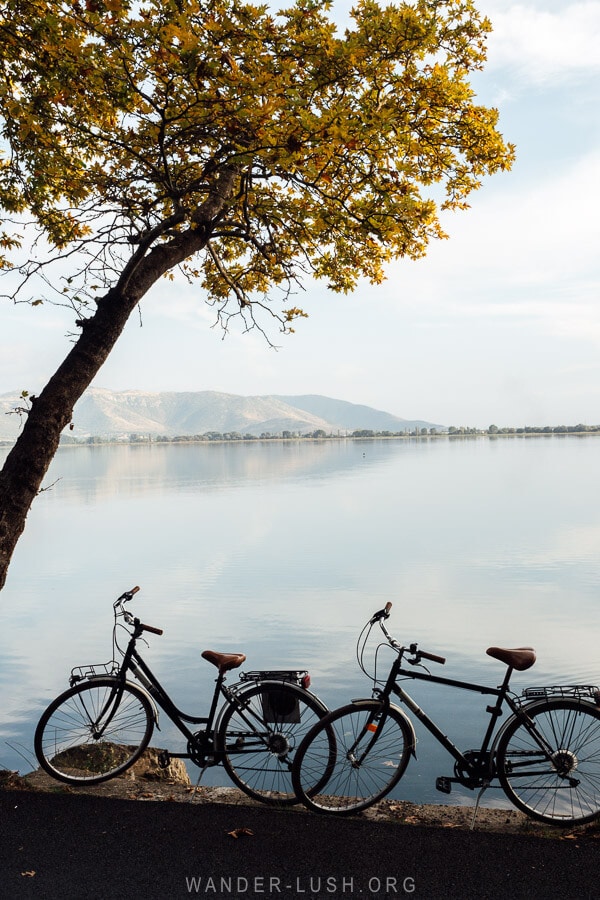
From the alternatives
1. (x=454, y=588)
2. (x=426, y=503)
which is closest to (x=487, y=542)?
(x=454, y=588)

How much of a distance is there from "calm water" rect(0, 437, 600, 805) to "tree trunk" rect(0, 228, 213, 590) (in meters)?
5.21

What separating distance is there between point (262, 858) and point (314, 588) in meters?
19.9

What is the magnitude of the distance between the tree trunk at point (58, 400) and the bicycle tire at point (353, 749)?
284cm

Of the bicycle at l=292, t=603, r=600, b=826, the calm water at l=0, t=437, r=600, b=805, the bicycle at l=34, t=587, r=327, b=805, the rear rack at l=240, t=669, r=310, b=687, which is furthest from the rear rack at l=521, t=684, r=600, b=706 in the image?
the calm water at l=0, t=437, r=600, b=805

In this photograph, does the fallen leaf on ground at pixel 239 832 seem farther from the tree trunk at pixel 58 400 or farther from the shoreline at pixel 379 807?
the tree trunk at pixel 58 400

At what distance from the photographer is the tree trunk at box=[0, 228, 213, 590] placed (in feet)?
20.0

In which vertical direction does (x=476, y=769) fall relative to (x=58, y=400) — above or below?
below

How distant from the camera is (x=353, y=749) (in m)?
4.79

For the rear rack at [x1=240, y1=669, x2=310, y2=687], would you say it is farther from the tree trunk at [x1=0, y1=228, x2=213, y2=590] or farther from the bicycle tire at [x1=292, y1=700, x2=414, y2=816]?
the tree trunk at [x1=0, y1=228, x2=213, y2=590]

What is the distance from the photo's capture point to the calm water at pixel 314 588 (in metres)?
14.5

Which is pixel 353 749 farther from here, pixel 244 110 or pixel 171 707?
pixel 244 110

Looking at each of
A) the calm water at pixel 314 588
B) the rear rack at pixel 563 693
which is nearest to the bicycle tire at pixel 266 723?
the rear rack at pixel 563 693

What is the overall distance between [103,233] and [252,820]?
→ 19.1ft

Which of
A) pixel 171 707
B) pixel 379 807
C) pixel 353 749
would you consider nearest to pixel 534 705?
pixel 353 749
